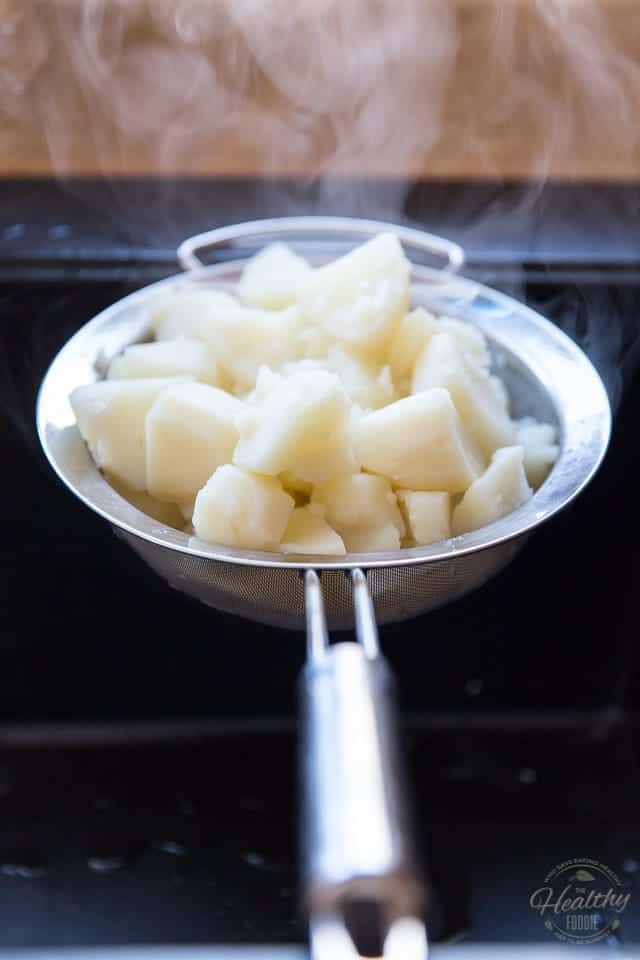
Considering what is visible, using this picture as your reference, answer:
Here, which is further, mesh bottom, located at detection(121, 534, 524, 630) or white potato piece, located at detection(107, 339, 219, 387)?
white potato piece, located at detection(107, 339, 219, 387)

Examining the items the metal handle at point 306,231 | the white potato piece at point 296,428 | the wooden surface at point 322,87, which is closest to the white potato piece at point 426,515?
the white potato piece at point 296,428

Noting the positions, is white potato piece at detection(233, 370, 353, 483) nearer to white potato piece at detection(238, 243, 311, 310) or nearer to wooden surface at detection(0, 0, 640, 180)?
white potato piece at detection(238, 243, 311, 310)

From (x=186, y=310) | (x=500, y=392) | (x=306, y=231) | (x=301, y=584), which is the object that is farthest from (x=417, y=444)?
(x=306, y=231)

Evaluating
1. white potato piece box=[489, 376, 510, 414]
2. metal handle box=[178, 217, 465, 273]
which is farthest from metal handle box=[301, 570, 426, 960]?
metal handle box=[178, 217, 465, 273]

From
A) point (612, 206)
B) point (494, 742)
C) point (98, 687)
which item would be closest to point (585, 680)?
A: point (494, 742)

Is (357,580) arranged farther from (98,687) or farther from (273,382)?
(98,687)

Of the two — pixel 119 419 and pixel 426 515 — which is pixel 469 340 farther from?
pixel 119 419
